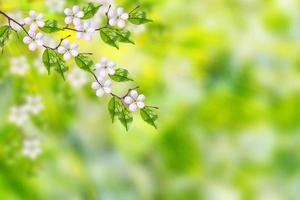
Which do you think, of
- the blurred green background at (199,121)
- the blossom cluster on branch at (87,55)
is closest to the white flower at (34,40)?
the blossom cluster on branch at (87,55)

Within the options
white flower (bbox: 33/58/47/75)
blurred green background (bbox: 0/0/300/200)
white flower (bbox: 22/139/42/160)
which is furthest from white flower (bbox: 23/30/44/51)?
blurred green background (bbox: 0/0/300/200)

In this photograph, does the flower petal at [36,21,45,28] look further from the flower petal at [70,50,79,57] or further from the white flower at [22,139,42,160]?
the white flower at [22,139,42,160]

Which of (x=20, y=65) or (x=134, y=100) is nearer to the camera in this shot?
(x=134, y=100)

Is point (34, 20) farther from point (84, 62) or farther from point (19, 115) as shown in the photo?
point (19, 115)

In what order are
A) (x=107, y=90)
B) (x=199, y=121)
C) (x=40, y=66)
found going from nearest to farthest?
(x=107, y=90)
(x=40, y=66)
(x=199, y=121)

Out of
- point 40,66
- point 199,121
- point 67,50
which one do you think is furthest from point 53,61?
point 199,121

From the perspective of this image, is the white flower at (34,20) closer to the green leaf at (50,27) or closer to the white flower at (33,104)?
the green leaf at (50,27)
